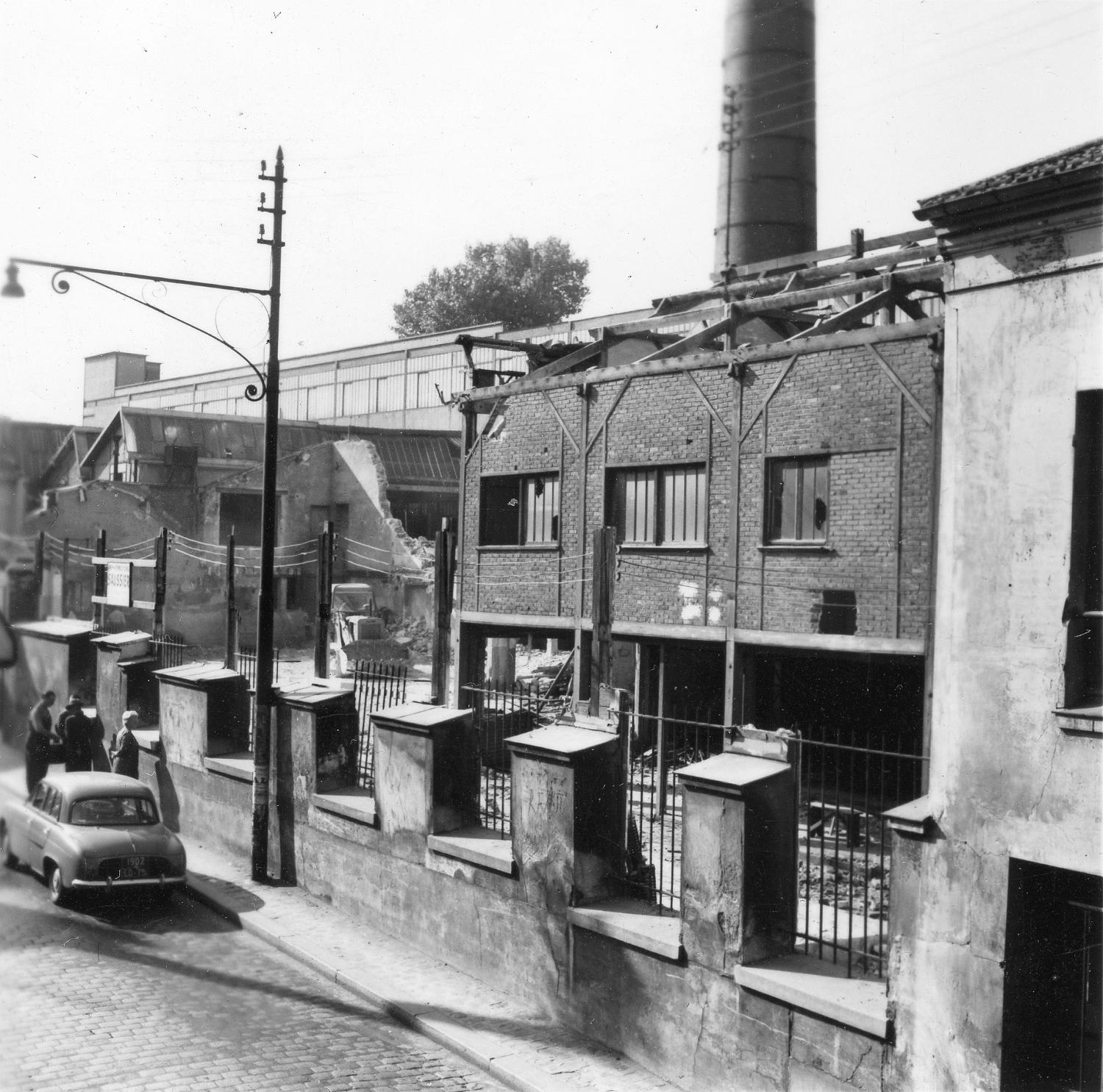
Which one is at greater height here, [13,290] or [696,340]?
[696,340]

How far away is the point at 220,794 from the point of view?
13.8 m

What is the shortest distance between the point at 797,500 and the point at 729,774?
32.9 ft

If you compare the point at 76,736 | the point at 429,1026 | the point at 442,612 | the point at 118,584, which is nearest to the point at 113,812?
the point at 76,736

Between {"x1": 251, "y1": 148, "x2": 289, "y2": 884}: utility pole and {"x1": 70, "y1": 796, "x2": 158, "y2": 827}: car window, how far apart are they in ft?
3.79

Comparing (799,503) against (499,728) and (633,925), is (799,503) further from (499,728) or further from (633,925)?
(633,925)

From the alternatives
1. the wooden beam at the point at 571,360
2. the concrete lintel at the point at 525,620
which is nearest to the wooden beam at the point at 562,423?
the wooden beam at the point at 571,360

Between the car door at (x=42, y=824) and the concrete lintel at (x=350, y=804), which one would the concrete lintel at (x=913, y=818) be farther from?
the car door at (x=42, y=824)

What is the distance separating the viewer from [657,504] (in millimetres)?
18641

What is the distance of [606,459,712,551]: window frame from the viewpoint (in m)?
18.0

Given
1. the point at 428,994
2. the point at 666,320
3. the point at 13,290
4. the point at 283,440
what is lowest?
the point at 428,994

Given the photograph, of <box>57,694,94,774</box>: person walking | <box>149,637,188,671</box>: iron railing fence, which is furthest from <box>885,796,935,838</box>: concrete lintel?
<box>149,637,188,671</box>: iron railing fence

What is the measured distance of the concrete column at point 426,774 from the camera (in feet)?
33.1

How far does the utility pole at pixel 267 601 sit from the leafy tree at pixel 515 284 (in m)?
44.2

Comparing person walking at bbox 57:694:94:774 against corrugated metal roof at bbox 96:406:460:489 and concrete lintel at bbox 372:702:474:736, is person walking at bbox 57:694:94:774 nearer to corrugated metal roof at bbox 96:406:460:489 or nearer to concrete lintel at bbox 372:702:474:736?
concrete lintel at bbox 372:702:474:736
